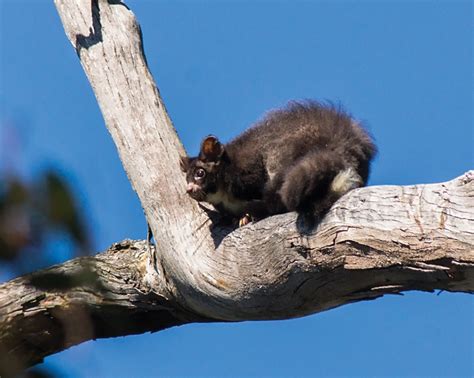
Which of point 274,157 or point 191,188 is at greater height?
point 274,157

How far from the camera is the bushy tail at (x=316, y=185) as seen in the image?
16.5 feet

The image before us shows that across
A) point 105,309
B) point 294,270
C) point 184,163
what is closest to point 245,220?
point 184,163

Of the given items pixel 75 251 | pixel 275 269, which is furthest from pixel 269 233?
pixel 75 251

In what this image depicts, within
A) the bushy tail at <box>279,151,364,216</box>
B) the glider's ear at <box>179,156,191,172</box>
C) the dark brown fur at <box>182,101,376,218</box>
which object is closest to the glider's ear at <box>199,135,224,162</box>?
the dark brown fur at <box>182,101,376,218</box>

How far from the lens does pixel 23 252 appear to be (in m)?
1.59

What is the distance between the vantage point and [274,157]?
662 centimetres

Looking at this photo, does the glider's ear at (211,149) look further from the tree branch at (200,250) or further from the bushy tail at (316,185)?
the bushy tail at (316,185)

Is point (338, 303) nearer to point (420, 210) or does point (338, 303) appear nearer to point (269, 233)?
point (269, 233)

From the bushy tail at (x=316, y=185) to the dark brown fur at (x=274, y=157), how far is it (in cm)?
2

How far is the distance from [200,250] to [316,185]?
121cm

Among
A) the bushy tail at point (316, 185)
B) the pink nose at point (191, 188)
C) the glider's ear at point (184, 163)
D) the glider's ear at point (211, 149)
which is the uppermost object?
the glider's ear at point (211, 149)

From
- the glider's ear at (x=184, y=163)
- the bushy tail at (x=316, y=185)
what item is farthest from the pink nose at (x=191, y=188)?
the bushy tail at (x=316, y=185)

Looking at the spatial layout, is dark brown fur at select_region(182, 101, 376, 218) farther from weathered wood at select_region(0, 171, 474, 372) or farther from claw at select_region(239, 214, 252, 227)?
weathered wood at select_region(0, 171, 474, 372)

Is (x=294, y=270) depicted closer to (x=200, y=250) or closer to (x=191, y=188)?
(x=200, y=250)
